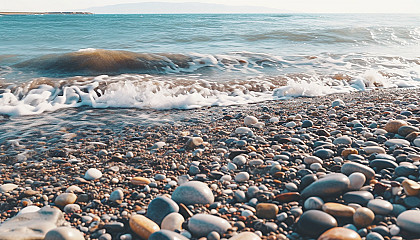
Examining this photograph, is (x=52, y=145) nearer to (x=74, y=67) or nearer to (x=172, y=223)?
(x=172, y=223)

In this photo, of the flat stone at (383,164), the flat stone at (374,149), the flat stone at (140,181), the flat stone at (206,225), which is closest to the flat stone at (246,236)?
the flat stone at (206,225)

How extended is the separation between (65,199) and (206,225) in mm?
940

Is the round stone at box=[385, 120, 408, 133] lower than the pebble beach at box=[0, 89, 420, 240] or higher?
A: higher

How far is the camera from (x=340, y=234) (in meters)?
1.33

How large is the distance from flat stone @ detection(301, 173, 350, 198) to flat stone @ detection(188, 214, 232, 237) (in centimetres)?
55

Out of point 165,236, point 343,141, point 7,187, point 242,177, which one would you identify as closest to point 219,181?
point 242,177

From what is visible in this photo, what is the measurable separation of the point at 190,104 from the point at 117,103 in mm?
1094

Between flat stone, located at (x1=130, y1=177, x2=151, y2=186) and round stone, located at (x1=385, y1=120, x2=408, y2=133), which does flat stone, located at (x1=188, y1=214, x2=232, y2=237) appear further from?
round stone, located at (x1=385, y1=120, x2=408, y2=133)

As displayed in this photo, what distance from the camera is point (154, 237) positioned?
Answer: 141 cm

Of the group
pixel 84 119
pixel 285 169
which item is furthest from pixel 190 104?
pixel 285 169

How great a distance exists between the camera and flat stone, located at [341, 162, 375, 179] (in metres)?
1.94

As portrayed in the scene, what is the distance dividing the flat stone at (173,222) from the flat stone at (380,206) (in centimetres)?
100

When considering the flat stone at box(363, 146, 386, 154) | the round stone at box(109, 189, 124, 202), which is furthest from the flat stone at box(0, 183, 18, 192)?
the flat stone at box(363, 146, 386, 154)

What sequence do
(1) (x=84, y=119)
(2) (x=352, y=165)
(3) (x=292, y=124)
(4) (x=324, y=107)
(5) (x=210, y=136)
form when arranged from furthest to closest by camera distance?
(4) (x=324, y=107), (1) (x=84, y=119), (3) (x=292, y=124), (5) (x=210, y=136), (2) (x=352, y=165)
